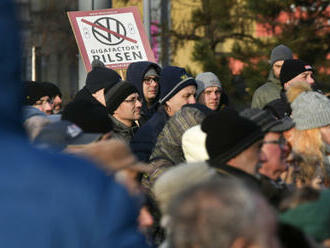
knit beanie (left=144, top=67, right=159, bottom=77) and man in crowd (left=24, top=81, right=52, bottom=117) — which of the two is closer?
knit beanie (left=144, top=67, right=159, bottom=77)

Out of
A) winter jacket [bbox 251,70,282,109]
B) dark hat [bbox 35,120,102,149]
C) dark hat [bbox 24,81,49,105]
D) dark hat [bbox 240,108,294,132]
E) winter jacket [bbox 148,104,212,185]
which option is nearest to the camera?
dark hat [bbox 35,120,102,149]

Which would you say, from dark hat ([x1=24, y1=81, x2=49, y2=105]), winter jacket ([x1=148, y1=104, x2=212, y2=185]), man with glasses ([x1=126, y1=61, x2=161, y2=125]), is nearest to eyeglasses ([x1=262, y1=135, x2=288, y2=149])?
winter jacket ([x1=148, y1=104, x2=212, y2=185])

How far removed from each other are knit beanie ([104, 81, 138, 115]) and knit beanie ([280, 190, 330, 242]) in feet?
13.6

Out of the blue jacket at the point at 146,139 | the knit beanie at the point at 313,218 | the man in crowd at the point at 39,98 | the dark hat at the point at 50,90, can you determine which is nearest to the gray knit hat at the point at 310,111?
the blue jacket at the point at 146,139

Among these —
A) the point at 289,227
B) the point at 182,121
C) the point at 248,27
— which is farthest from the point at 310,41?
the point at 289,227

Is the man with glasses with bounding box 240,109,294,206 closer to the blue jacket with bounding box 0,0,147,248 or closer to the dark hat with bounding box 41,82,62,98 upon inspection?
the blue jacket with bounding box 0,0,147,248

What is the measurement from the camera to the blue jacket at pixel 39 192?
1.56 meters

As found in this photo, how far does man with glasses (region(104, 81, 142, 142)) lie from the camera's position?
23.3 feet

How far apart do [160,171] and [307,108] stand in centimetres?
110

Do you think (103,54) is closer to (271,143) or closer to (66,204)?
(271,143)

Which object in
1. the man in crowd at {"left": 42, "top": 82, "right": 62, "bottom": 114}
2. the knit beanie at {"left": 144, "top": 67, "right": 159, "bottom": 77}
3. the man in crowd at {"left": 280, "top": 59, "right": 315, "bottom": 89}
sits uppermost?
the man in crowd at {"left": 280, "top": 59, "right": 315, "bottom": 89}

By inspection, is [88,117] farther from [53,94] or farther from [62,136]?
[53,94]

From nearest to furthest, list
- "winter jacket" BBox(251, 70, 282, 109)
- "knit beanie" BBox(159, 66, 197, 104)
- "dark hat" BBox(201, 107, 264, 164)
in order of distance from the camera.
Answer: "dark hat" BBox(201, 107, 264, 164), "knit beanie" BBox(159, 66, 197, 104), "winter jacket" BBox(251, 70, 282, 109)

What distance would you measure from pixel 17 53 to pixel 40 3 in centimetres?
1972
